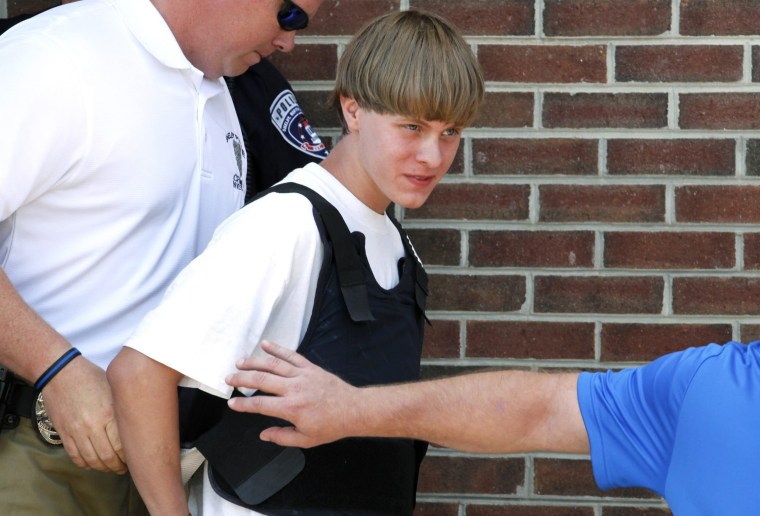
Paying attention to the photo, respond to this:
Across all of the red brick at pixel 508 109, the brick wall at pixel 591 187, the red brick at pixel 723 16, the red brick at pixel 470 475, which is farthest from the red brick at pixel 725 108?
the red brick at pixel 470 475

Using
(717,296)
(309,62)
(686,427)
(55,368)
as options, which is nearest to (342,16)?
(309,62)

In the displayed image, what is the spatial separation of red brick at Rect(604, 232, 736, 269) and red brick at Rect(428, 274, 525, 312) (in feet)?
0.84

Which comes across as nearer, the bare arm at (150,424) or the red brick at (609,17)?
the bare arm at (150,424)

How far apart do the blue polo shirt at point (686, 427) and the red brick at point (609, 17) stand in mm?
1190

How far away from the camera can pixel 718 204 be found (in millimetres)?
2629

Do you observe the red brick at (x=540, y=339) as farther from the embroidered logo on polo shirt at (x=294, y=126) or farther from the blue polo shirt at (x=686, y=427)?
the blue polo shirt at (x=686, y=427)

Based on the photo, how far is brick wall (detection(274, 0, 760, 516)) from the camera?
262 centimetres

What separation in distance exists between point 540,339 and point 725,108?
2.44 ft

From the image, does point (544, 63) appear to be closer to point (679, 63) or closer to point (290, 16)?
point (679, 63)

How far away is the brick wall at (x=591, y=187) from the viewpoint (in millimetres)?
2615

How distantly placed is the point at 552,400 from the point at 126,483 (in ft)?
2.76

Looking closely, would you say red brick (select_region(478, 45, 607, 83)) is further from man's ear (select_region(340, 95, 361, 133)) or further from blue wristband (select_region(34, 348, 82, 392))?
blue wristband (select_region(34, 348, 82, 392))

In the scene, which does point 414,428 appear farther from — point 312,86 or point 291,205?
point 312,86

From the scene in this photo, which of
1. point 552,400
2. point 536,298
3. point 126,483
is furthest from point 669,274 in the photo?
point 126,483
